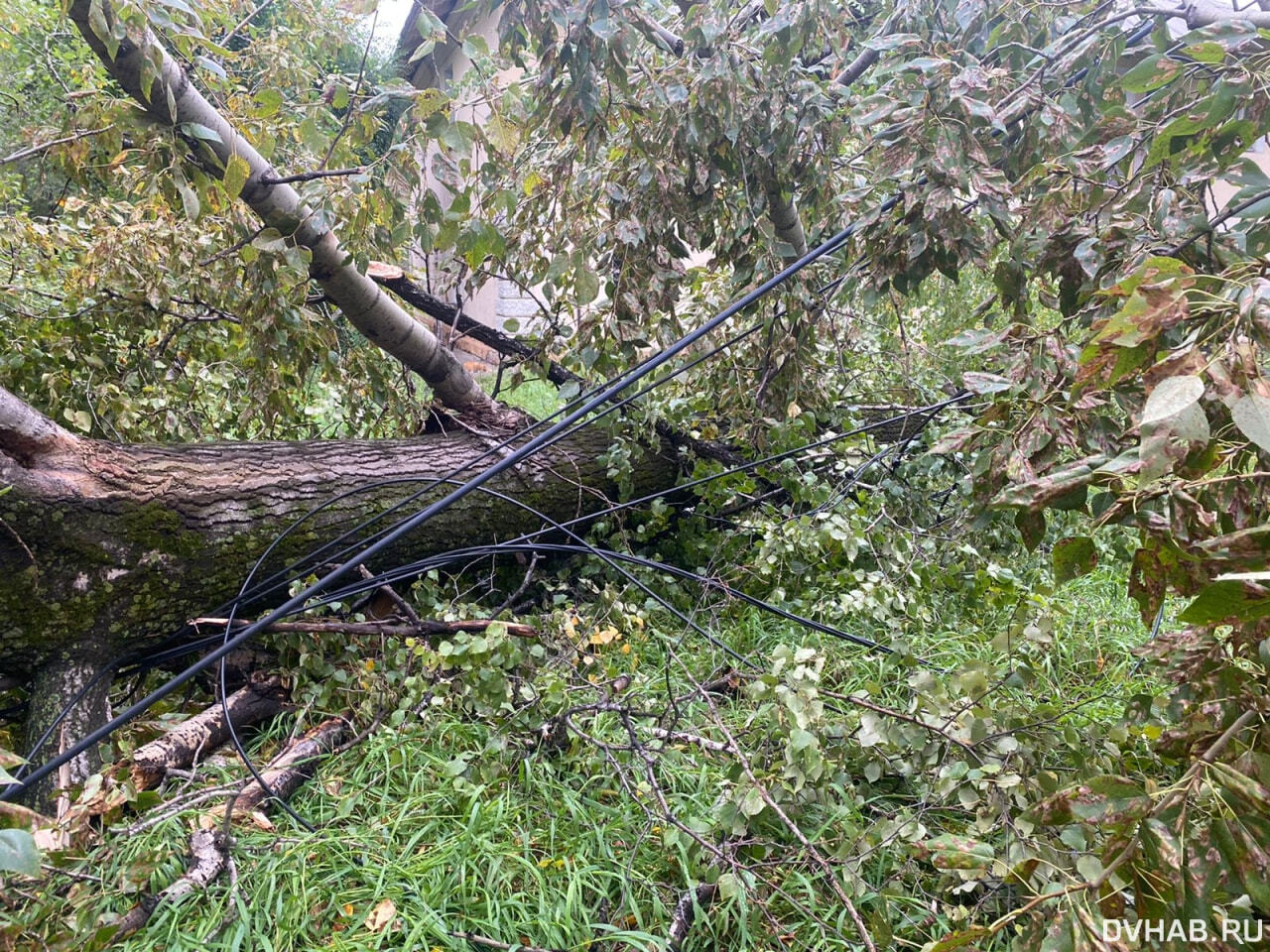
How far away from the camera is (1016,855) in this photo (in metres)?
1.22

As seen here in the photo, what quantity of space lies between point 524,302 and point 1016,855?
797cm

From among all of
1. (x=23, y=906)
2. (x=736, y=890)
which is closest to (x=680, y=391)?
(x=736, y=890)

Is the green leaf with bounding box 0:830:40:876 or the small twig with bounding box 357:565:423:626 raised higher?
the green leaf with bounding box 0:830:40:876

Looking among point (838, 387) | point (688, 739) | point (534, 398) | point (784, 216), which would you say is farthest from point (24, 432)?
point (534, 398)

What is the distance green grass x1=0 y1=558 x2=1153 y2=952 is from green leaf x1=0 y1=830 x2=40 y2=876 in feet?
1.28

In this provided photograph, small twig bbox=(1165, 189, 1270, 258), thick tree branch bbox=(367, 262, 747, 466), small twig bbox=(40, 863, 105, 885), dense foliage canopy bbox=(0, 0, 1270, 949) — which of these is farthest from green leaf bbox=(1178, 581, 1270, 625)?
thick tree branch bbox=(367, 262, 747, 466)

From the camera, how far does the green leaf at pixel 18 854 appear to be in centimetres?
79

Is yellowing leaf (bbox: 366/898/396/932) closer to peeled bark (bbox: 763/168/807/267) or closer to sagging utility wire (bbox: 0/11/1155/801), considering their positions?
sagging utility wire (bbox: 0/11/1155/801)

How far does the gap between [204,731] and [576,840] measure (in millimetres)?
1040

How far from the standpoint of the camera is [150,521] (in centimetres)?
197

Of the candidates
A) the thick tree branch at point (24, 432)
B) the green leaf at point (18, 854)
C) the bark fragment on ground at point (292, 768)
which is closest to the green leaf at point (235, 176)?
the thick tree branch at point (24, 432)

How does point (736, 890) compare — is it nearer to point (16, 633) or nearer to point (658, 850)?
point (658, 850)

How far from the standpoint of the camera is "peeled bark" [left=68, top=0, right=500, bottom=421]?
1801mm

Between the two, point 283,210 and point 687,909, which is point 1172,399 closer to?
point 687,909
